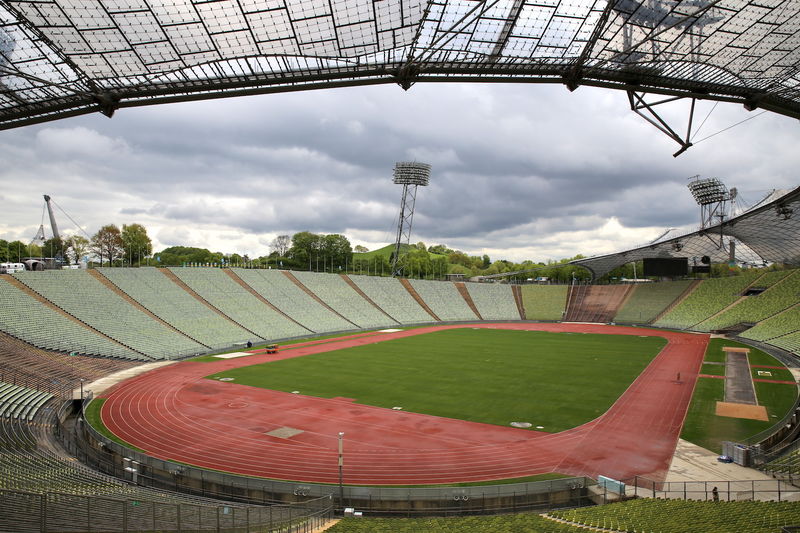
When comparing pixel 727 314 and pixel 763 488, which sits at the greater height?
pixel 727 314

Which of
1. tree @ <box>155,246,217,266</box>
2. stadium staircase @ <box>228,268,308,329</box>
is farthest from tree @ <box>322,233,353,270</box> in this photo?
stadium staircase @ <box>228,268,308,329</box>

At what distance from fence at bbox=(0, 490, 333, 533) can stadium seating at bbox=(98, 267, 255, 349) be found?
1788 inches

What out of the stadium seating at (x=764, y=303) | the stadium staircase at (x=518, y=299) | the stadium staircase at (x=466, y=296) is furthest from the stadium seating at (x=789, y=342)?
the stadium staircase at (x=466, y=296)

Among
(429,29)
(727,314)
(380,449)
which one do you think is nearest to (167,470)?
(380,449)

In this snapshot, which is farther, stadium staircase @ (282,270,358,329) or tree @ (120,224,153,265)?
tree @ (120,224,153,265)

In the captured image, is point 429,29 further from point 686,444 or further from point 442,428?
point 686,444

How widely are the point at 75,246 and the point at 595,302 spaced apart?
12232 centimetres

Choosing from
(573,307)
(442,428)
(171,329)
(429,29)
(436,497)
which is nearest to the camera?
(429,29)

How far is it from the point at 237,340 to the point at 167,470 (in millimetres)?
41016

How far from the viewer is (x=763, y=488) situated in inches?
758

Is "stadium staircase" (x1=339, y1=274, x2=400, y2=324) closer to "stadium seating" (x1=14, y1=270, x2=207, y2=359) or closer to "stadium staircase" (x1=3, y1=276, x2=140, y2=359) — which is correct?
"stadium seating" (x1=14, y1=270, x2=207, y2=359)

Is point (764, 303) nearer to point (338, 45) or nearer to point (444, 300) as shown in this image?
point (444, 300)

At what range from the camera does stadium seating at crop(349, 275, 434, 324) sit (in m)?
90.8

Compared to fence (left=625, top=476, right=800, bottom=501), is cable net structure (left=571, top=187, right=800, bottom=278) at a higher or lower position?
higher
